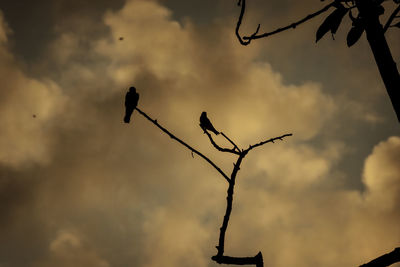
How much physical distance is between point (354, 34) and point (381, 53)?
1598 mm

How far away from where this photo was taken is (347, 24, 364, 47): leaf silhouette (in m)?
3.69

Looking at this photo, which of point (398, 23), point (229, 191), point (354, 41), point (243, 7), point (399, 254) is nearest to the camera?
point (399, 254)

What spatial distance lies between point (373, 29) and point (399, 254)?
4.60 ft

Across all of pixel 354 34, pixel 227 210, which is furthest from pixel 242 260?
pixel 354 34

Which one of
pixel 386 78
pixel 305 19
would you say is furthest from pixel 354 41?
pixel 386 78

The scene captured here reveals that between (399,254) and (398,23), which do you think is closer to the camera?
(399,254)

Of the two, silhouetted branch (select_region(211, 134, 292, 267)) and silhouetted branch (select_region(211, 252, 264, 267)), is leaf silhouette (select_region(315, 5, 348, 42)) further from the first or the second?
silhouetted branch (select_region(211, 252, 264, 267))

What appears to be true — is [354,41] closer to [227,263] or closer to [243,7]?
[243,7]

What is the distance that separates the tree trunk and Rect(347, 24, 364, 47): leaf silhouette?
1.29 m

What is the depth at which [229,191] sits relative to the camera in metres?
2.57

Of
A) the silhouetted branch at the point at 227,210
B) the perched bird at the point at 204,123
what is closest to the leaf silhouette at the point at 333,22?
the perched bird at the point at 204,123

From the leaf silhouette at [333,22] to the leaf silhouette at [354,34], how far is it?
27 cm

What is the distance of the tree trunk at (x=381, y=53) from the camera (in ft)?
7.09

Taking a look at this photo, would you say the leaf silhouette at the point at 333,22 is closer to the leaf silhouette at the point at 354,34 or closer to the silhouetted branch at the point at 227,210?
the leaf silhouette at the point at 354,34
